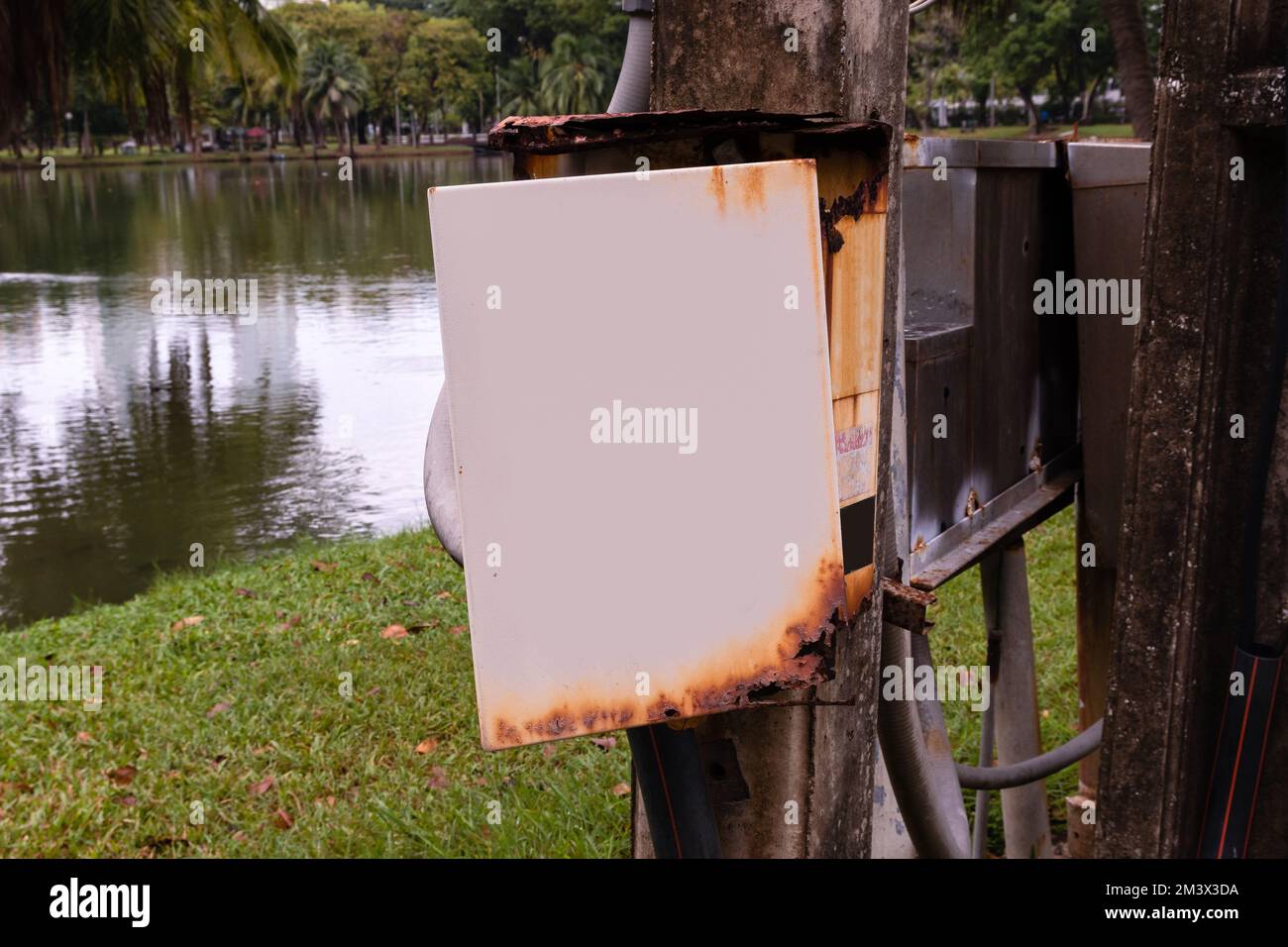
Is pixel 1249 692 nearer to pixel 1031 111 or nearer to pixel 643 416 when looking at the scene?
pixel 643 416

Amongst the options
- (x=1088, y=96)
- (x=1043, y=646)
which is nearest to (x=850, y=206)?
(x=1043, y=646)

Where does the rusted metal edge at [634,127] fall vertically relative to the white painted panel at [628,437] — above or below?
above

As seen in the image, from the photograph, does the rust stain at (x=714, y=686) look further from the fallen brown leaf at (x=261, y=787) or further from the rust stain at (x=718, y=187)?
the fallen brown leaf at (x=261, y=787)

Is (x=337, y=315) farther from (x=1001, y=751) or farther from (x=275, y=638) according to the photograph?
(x=1001, y=751)

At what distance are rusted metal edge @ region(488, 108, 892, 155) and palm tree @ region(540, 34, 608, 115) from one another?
55.3 metres

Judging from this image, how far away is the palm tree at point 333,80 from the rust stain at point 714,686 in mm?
81789

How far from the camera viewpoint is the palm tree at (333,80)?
3130 inches

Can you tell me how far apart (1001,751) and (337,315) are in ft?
50.1

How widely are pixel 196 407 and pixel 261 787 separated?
8796mm

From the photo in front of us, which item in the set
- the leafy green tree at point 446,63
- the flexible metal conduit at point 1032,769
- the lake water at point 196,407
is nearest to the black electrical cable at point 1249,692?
the flexible metal conduit at point 1032,769

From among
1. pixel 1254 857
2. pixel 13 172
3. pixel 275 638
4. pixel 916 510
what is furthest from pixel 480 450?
pixel 13 172

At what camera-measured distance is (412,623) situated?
663cm

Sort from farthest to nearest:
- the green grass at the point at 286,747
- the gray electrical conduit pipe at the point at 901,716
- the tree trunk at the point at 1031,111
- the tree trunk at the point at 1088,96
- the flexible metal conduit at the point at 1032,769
Answer: the tree trunk at the point at 1031,111
the tree trunk at the point at 1088,96
the green grass at the point at 286,747
the flexible metal conduit at the point at 1032,769
the gray electrical conduit pipe at the point at 901,716

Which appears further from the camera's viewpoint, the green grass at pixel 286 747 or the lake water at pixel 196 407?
the lake water at pixel 196 407
